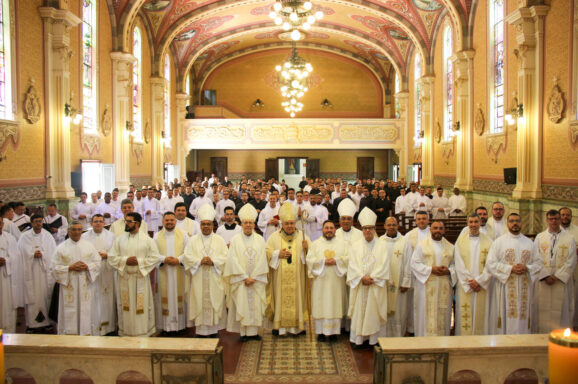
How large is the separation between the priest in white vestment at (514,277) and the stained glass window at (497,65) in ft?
28.9

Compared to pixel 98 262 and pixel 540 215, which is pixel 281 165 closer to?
pixel 540 215

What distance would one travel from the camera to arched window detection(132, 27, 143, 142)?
60.8ft

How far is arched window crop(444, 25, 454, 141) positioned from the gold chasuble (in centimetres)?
1305

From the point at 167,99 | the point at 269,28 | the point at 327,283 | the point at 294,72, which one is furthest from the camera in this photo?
the point at 269,28

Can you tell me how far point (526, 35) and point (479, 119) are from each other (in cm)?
446

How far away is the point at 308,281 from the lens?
7.03m

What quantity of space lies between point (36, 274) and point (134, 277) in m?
1.92

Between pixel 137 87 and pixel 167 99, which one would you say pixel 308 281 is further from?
pixel 167 99

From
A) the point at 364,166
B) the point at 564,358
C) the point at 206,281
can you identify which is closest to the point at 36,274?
the point at 206,281

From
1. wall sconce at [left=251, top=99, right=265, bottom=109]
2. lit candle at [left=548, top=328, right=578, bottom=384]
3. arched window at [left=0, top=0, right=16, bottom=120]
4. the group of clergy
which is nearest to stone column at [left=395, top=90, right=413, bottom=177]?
wall sconce at [left=251, top=99, right=265, bottom=109]

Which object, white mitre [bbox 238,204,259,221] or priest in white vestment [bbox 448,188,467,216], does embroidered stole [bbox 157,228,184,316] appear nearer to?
white mitre [bbox 238,204,259,221]

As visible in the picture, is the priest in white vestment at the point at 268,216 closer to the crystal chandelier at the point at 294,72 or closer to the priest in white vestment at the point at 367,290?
the priest in white vestment at the point at 367,290

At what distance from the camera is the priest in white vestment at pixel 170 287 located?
6918mm

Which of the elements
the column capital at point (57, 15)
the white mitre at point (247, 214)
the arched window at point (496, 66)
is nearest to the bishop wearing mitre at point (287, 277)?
the white mitre at point (247, 214)
